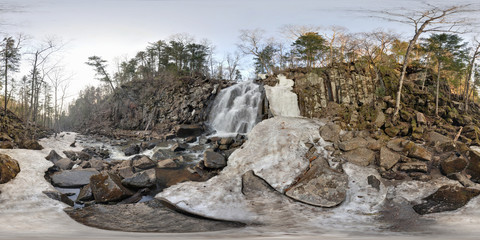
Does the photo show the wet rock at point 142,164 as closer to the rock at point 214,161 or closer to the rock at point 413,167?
the rock at point 214,161

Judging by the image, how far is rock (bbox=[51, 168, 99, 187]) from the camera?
732cm

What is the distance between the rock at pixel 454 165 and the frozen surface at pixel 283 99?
814cm

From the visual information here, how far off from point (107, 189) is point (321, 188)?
6343 mm

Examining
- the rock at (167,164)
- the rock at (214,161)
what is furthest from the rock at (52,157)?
the rock at (214,161)

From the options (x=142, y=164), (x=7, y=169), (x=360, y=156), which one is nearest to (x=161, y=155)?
(x=142, y=164)

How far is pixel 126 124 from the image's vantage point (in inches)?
1175

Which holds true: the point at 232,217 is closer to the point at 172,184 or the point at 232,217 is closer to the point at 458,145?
the point at 172,184

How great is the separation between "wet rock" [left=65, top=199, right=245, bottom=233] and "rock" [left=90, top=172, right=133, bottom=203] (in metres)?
0.41

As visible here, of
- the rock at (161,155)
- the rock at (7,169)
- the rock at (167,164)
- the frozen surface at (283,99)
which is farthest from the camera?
the frozen surface at (283,99)

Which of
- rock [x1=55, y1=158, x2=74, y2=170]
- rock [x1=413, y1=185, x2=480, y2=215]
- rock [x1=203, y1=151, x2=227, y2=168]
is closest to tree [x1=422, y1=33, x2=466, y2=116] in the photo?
rock [x1=413, y1=185, x2=480, y2=215]

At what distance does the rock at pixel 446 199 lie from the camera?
17.5ft

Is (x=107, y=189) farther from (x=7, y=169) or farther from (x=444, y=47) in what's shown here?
(x=444, y=47)

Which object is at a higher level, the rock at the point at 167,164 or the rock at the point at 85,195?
the rock at the point at 167,164

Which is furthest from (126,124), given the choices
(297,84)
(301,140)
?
(301,140)
